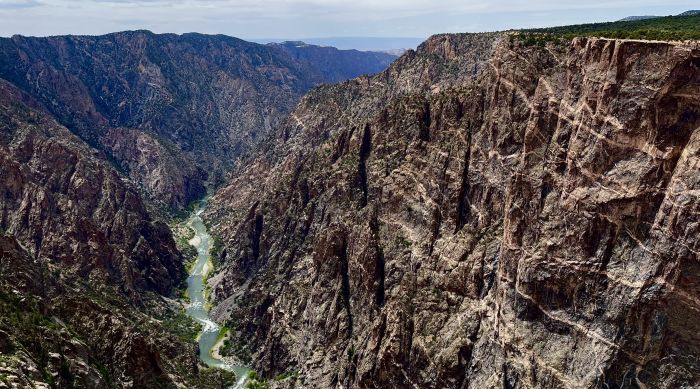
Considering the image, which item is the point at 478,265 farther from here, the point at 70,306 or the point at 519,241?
the point at 70,306

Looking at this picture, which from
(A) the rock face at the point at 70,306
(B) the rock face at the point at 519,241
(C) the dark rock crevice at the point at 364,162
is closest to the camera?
(B) the rock face at the point at 519,241

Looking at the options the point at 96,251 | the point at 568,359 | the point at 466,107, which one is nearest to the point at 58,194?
the point at 96,251

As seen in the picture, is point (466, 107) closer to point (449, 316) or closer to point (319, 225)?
point (449, 316)

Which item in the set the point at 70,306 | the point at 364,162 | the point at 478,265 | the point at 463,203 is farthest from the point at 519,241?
the point at 70,306

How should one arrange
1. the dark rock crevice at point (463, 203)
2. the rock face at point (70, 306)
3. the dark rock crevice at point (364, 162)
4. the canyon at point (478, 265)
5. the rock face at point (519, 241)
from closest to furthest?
1. the rock face at point (519, 241)
2. the canyon at point (478, 265)
3. the rock face at point (70, 306)
4. the dark rock crevice at point (463, 203)
5. the dark rock crevice at point (364, 162)

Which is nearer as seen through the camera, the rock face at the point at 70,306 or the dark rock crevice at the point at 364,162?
the rock face at the point at 70,306

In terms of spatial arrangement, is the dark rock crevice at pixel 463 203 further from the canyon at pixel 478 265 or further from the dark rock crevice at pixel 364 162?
the dark rock crevice at pixel 364 162

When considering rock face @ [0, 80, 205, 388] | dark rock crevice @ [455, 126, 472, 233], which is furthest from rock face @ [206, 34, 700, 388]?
rock face @ [0, 80, 205, 388]

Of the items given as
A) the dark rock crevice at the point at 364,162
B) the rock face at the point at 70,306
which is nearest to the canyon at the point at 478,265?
the rock face at the point at 70,306

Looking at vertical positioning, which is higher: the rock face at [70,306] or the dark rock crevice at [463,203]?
the dark rock crevice at [463,203]

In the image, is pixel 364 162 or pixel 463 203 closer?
pixel 463 203
